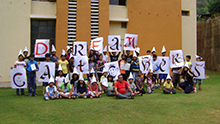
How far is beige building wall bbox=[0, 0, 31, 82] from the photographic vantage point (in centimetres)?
1291

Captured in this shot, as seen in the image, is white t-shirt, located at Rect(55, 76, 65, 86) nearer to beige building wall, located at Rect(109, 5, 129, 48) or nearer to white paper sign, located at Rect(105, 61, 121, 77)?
white paper sign, located at Rect(105, 61, 121, 77)

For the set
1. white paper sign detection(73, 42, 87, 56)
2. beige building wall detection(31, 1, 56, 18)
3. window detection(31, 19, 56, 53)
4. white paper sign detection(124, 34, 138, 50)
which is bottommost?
white paper sign detection(73, 42, 87, 56)

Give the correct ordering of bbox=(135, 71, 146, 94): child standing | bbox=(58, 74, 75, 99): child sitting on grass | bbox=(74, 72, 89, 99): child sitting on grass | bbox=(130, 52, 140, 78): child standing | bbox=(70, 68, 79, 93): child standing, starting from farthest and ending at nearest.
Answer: bbox=(130, 52, 140, 78): child standing, bbox=(135, 71, 146, 94): child standing, bbox=(70, 68, 79, 93): child standing, bbox=(74, 72, 89, 99): child sitting on grass, bbox=(58, 74, 75, 99): child sitting on grass

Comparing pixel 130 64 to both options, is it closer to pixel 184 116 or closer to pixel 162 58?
pixel 162 58

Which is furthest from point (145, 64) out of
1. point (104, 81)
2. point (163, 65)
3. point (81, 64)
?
point (81, 64)

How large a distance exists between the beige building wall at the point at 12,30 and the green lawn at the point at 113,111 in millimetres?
5798

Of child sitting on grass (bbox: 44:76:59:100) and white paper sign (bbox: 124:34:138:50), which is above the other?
white paper sign (bbox: 124:34:138:50)

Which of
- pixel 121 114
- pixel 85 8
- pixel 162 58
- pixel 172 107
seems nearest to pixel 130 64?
pixel 162 58

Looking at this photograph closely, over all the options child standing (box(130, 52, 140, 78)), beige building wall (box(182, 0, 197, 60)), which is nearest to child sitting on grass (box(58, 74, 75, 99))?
child standing (box(130, 52, 140, 78))

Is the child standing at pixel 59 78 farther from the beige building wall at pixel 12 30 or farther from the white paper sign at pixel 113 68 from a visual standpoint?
the beige building wall at pixel 12 30

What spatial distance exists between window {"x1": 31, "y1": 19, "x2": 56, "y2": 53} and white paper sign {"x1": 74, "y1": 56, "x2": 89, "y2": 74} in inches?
187

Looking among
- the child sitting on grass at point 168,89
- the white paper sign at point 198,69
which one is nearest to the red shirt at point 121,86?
the child sitting on grass at point 168,89

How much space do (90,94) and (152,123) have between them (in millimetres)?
3518

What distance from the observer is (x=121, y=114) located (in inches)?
233
